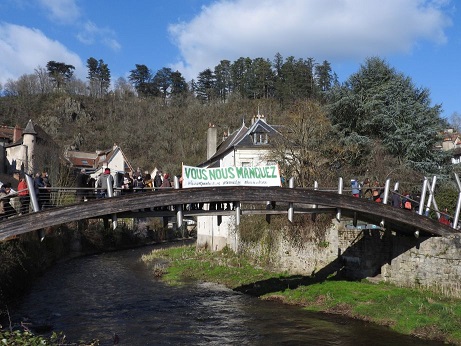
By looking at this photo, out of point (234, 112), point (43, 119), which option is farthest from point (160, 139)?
point (43, 119)

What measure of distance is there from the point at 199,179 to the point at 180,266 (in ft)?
55.1

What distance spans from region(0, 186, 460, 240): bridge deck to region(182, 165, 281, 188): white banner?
1.73 ft

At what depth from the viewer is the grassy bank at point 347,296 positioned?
17.2 m

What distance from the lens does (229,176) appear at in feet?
60.4

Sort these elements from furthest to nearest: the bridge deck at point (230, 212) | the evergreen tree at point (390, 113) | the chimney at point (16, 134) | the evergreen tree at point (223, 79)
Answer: the evergreen tree at point (223, 79)
the chimney at point (16, 134)
the evergreen tree at point (390, 113)
the bridge deck at point (230, 212)

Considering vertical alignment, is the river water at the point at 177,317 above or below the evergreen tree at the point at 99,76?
below

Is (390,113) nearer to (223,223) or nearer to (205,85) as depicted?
(223,223)

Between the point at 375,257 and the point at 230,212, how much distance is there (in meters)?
8.95

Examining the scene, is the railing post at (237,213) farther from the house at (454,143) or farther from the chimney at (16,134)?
the chimney at (16,134)

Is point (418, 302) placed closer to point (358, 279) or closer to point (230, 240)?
point (358, 279)

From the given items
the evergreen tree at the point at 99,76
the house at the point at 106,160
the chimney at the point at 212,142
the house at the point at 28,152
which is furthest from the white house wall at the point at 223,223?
the evergreen tree at the point at 99,76

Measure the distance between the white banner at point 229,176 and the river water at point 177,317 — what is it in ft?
17.8

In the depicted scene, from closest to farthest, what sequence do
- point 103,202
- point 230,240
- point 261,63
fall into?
1. point 103,202
2. point 230,240
3. point 261,63

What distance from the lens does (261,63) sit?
11231cm
